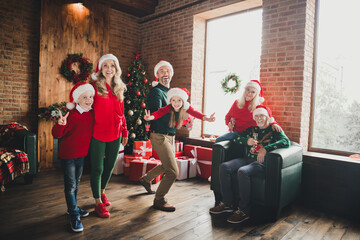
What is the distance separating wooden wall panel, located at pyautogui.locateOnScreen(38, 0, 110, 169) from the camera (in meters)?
4.60

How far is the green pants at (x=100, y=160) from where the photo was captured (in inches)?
105

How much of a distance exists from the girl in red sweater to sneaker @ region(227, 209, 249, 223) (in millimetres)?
1285

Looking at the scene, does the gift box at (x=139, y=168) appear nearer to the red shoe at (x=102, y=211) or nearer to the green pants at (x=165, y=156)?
the green pants at (x=165, y=156)

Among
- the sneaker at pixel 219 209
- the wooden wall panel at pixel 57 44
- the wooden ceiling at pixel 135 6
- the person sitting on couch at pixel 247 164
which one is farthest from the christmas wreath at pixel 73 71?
the sneaker at pixel 219 209

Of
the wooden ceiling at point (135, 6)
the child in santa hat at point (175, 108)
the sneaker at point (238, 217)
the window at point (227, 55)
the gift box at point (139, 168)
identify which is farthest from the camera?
the wooden ceiling at point (135, 6)

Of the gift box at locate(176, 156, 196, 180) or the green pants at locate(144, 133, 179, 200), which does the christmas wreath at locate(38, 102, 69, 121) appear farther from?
the green pants at locate(144, 133, 179, 200)

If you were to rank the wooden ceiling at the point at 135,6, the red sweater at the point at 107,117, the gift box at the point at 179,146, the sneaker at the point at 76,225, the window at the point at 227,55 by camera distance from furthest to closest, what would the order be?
the wooden ceiling at the point at 135,6, the gift box at the point at 179,146, the window at the point at 227,55, the red sweater at the point at 107,117, the sneaker at the point at 76,225

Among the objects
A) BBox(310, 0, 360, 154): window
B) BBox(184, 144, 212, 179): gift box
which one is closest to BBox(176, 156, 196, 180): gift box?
BBox(184, 144, 212, 179): gift box

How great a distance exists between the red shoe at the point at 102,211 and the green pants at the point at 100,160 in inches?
4.4

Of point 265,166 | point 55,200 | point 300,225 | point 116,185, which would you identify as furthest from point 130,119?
point 300,225

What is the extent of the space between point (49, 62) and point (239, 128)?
3.47 m

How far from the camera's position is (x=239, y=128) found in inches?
140

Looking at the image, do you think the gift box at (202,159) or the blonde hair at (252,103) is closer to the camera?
the blonde hair at (252,103)

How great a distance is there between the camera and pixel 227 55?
16.3ft
